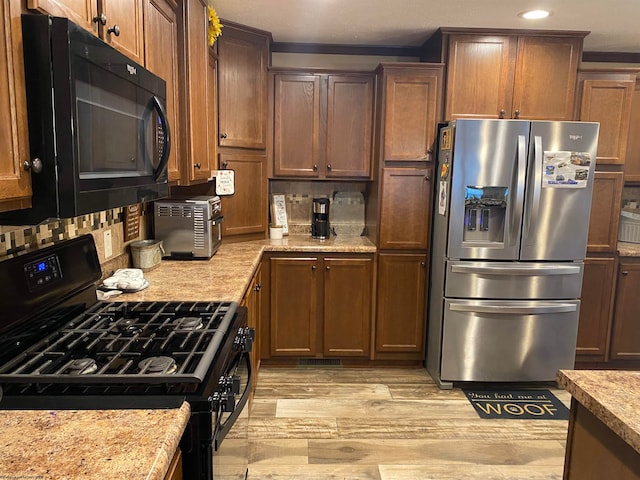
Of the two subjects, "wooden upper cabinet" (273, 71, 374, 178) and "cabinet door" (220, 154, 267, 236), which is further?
"wooden upper cabinet" (273, 71, 374, 178)

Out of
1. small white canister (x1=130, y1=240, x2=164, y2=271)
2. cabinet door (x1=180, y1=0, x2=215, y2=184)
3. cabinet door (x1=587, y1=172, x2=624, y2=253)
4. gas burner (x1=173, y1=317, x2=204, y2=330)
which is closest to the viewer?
gas burner (x1=173, y1=317, x2=204, y2=330)

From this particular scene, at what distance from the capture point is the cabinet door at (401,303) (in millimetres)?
3355

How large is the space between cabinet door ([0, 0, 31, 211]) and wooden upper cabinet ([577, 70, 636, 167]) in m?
3.33

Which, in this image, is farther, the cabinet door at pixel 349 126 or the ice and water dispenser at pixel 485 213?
the cabinet door at pixel 349 126

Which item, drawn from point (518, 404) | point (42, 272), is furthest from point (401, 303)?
point (42, 272)

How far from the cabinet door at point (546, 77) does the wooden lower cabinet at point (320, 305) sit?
150 cm

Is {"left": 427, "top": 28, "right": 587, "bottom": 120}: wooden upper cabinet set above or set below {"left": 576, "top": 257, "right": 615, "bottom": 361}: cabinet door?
above

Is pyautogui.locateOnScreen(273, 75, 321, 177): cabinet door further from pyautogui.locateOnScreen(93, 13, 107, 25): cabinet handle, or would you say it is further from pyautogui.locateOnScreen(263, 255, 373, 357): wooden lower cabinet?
pyautogui.locateOnScreen(93, 13, 107, 25): cabinet handle

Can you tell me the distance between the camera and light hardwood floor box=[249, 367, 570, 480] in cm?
229

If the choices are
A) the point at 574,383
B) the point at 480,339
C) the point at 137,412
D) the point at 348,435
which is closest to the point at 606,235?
the point at 480,339

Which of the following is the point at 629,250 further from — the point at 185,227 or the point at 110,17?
the point at 110,17

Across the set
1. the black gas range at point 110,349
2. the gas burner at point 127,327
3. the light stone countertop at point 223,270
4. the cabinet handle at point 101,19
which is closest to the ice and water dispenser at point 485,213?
the light stone countertop at point 223,270

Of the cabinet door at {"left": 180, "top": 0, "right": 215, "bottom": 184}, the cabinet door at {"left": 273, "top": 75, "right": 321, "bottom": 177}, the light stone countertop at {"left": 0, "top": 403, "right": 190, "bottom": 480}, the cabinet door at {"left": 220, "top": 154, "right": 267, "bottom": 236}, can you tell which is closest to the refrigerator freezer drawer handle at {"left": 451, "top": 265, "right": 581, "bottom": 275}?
the cabinet door at {"left": 273, "top": 75, "right": 321, "bottom": 177}

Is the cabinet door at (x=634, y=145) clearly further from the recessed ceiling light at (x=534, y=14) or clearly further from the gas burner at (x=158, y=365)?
the gas burner at (x=158, y=365)
